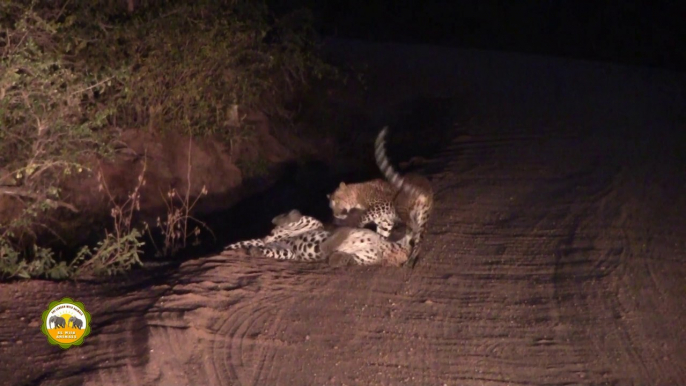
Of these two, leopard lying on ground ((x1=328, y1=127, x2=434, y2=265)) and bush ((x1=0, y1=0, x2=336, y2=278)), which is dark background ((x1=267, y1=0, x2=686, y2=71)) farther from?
leopard lying on ground ((x1=328, y1=127, x2=434, y2=265))

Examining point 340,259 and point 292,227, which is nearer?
point 340,259

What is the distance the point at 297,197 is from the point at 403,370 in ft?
21.0

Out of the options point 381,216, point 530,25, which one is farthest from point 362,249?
point 530,25

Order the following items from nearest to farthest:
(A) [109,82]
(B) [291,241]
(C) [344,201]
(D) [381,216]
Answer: (A) [109,82] < (B) [291,241] < (D) [381,216] < (C) [344,201]

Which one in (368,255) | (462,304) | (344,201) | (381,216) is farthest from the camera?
(344,201)

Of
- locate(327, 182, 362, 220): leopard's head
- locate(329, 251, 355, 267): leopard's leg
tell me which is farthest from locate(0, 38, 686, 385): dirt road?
locate(327, 182, 362, 220): leopard's head

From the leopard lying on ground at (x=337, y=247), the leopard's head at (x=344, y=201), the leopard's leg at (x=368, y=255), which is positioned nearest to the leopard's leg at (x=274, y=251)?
the leopard lying on ground at (x=337, y=247)

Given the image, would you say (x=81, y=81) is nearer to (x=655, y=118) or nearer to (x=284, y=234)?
(x=284, y=234)

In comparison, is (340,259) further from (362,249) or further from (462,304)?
(462,304)

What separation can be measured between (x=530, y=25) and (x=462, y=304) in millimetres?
20450

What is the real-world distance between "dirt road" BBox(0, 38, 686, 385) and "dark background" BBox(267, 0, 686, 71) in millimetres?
10802

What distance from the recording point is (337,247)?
25.5 feet

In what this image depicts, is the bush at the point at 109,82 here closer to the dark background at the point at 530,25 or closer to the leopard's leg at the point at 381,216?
the leopard's leg at the point at 381,216

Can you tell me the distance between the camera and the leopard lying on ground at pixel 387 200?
8305mm
